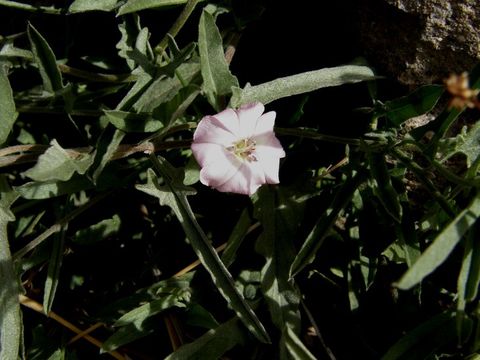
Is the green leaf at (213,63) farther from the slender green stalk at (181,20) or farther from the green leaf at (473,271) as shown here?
the green leaf at (473,271)

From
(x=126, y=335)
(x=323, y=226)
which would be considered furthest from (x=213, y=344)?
(x=323, y=226)


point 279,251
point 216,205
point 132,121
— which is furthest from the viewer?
point 216,205

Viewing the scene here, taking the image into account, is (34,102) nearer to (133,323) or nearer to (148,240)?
(148,240)

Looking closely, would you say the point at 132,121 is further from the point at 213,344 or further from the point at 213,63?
the point at 213,344

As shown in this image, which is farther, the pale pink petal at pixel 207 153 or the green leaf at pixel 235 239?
the green leaf at pixel 235 239

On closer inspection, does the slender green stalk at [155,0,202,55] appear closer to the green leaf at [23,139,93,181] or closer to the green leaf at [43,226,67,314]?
the green leaf at [23,139,93,181]

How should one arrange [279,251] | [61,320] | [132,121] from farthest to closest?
[61,320] → [279,251] → [132,121]

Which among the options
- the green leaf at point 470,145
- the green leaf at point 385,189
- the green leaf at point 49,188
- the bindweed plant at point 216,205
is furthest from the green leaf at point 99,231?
the green leaf at point 470,145
